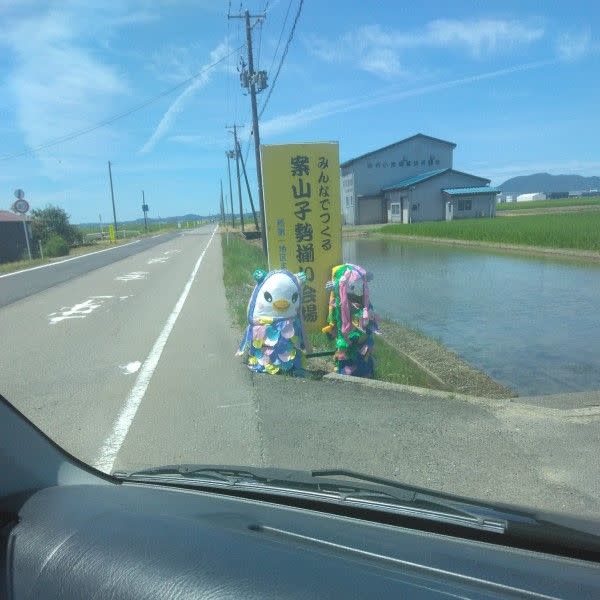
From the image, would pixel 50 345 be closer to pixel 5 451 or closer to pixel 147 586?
pixel 5 451

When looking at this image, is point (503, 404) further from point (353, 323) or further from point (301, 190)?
point (301, 190)

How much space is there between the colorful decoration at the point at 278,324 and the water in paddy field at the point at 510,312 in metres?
3.13

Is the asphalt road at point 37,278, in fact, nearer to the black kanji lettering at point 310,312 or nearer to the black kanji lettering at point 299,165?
the black kanji lettering at point 310,312

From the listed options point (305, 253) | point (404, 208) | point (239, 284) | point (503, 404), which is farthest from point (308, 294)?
point (404, 208)

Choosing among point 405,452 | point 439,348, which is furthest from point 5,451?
point 439,348

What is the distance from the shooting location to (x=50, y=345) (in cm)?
874

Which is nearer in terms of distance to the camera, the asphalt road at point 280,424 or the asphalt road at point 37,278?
the asphalt road at point 280,424

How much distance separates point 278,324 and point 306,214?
1.87m

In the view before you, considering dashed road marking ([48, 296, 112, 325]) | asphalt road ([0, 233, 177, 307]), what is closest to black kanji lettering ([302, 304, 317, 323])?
dashed road marking ([48, 296, 112, 325])

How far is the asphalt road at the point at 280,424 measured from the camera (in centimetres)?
403

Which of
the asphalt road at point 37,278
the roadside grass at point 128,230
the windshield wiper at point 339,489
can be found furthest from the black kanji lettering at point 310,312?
the roadside grass at point 128,230

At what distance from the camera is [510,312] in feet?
42.2

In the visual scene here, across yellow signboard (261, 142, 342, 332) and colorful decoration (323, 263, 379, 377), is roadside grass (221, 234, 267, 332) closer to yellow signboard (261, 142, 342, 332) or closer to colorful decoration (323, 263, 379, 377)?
yellow signboard (261, 142, 342, 332)

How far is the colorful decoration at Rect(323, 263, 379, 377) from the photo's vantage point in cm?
654
